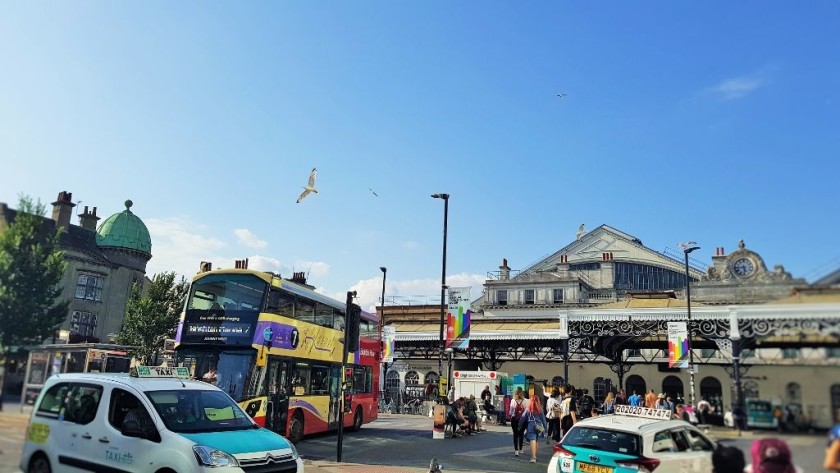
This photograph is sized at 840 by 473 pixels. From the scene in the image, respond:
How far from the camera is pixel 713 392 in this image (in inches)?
211

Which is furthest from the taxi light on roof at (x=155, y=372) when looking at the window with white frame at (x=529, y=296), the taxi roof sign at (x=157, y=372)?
the window with white frame at (x=529, y=296)

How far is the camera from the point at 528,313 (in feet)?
171

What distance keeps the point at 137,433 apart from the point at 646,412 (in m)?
7.61

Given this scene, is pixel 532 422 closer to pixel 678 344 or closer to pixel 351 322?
pixel 678 344

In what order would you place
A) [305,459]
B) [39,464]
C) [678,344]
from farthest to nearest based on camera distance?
[678,344] < [305,459] < [39,464]

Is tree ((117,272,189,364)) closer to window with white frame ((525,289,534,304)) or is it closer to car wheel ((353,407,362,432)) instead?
car wheel ((353,407,362,432))

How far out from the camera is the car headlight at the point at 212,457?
704 cm

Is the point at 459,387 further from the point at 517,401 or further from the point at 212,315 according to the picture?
the point at 212,315

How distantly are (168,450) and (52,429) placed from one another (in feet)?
6.68

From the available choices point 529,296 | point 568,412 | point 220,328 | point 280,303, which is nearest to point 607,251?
point 529,296

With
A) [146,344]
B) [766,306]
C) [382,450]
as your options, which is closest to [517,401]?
[382,450]

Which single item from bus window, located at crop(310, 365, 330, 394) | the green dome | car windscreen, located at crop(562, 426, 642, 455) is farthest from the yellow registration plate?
the green dome

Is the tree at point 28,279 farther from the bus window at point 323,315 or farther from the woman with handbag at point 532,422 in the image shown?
the woman with handbag at point 532,422

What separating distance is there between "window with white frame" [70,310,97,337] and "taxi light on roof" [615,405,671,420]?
9.64 m
